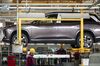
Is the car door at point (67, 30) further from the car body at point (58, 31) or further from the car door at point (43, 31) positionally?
the car door at point (43, 31)

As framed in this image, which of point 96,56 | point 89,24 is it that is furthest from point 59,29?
point 96,56

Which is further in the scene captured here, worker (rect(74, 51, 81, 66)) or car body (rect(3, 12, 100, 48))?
car body (rect(3, 12, 100, 48))

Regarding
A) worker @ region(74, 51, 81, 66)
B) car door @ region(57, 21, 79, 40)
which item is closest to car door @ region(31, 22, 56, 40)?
car door @ region(57, 21, 79, 40)

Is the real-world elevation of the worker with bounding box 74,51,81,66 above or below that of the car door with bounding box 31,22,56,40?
below

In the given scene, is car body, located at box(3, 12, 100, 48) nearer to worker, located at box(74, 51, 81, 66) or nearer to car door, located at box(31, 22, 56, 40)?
car door, located at box(31, 22, 56, 40)

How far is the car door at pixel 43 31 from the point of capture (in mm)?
14094

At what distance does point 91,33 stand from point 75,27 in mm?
750

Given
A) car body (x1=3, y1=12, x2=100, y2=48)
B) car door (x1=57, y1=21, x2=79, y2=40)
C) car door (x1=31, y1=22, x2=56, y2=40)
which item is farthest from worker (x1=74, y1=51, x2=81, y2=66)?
car door (x1=31, y1=22, x2=56, y2=40)

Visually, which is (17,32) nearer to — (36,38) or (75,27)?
(36,38)

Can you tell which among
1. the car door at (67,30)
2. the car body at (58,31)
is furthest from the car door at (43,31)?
the car door at (67,30)

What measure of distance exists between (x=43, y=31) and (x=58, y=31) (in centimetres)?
66

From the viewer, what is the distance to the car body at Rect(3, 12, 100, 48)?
46.3 feet

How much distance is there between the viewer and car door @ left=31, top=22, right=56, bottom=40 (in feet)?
46.2

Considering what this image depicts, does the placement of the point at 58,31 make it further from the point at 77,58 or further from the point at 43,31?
the point at 77,58
